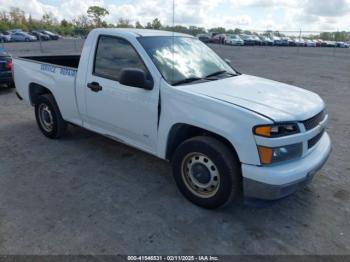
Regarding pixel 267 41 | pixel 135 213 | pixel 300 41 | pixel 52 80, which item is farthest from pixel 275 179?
pixel 300 41

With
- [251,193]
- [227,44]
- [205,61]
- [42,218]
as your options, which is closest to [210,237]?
[251,193]

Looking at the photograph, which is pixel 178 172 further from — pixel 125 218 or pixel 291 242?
pixel 291 242

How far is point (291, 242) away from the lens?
2.85 m

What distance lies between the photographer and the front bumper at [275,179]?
9.07 ft

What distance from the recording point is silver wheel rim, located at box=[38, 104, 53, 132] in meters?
5.22

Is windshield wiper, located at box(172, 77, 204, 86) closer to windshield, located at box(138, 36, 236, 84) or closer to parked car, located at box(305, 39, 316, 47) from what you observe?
windshield, located at box(138, 36, 236, 84)

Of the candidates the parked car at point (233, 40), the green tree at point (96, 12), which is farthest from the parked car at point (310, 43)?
the green tree at point (96, 12)

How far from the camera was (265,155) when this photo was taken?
9.16 ft

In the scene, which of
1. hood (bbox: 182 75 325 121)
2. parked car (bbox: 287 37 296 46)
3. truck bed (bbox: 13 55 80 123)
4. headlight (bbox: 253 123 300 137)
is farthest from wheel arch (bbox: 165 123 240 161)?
parked car (bbox: 287 37 296 46)

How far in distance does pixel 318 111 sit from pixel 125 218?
91.4 inches

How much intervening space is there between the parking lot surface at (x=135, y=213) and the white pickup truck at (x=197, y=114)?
0.36m

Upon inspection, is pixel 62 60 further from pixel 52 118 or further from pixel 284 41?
pixel 284 41

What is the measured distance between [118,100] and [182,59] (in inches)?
37.3

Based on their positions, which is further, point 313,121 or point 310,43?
point 310,43
